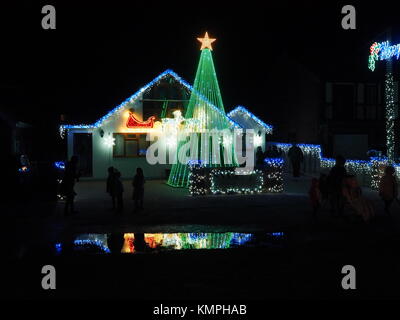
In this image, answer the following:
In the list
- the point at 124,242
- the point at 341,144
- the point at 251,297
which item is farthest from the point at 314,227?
the point at 341,144

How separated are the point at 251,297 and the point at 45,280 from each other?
9.59ft

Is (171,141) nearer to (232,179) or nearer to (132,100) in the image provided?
(132,100)

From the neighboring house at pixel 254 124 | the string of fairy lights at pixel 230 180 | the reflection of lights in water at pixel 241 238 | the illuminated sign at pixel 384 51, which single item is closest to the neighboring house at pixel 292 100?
the neighboring house at pixel 254 124

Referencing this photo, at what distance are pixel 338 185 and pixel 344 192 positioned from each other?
0.78 metres

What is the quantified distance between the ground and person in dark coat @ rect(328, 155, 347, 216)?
39cm

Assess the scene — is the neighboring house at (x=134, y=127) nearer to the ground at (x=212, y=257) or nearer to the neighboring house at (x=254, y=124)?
the neighboring house at (x=254, y=124)

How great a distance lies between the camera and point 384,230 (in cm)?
1178

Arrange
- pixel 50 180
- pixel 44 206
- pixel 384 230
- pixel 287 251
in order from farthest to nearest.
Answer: pixel 50 180
pixel 44 206
pixel 384 230
pixel 287 251

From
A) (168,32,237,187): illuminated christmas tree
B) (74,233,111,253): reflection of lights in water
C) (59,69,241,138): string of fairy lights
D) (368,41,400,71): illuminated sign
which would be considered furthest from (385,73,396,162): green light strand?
(74,233,111,253): reflection of lights in water

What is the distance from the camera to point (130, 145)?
2433 cm

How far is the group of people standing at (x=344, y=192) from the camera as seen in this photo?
42.0 feet

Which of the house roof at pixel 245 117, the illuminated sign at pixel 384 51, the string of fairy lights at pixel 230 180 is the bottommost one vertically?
the string of fairy lights at pixel 230 180

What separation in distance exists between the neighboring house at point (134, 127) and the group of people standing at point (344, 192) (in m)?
9.61
